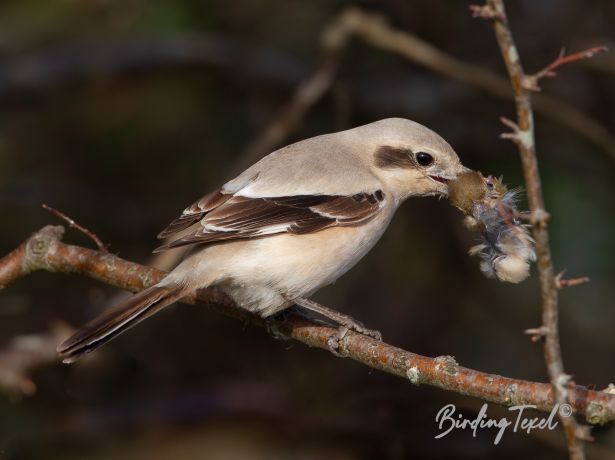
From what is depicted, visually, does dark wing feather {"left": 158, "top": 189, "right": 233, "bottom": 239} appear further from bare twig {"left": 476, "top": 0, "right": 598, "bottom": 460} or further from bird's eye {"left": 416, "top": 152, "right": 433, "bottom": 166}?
bare twig {"left": 476, "top": 0, "right": 598, "bottom": 460}

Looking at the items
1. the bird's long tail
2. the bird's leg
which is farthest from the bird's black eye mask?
the bird's long tail

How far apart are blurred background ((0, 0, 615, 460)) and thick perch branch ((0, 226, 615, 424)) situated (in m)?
1.28

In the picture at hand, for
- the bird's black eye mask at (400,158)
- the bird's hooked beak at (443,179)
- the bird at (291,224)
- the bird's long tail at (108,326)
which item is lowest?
the bird's long tail at (108,326)

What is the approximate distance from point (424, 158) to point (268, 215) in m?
0.75

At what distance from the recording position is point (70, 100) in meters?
5.78

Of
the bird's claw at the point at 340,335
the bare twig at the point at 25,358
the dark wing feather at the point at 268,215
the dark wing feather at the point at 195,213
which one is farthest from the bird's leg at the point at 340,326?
the bare twig at the point at 25,358

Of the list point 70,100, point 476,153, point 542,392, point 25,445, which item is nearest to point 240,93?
point 70,100

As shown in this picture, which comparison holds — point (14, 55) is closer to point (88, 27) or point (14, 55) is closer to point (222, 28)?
point (88, 27)

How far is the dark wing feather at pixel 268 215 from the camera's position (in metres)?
3.35

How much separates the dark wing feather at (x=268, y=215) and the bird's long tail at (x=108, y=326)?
0.27 meters
